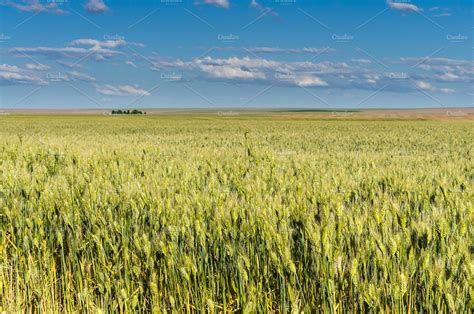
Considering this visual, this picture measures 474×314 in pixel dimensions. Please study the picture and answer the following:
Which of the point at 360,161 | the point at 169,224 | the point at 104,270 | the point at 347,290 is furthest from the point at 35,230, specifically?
the point at 360,161

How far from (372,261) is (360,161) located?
564cm

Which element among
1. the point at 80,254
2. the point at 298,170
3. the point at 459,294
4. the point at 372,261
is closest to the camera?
the point at 459,294

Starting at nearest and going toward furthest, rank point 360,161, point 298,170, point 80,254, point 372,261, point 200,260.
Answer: point 372,261
point 200,260
point 80,254
point 298,170
point 360,161

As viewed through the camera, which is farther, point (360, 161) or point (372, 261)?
point (360, 161)

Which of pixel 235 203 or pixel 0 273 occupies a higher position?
pixel 235 203

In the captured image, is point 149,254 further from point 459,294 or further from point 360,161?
point 360,161

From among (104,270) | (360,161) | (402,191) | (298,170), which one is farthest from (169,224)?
(360,161)

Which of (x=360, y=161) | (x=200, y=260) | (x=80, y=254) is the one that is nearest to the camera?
(x=200, y=260)

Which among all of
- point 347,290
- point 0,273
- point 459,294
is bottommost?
point 0,273

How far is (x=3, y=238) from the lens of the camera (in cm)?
419

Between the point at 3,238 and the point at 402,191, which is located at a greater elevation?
the point at 402,191

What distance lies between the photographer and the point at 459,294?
7.55ft

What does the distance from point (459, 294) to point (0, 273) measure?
349cm

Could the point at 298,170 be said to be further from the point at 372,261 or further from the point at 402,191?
the point at 372,261
